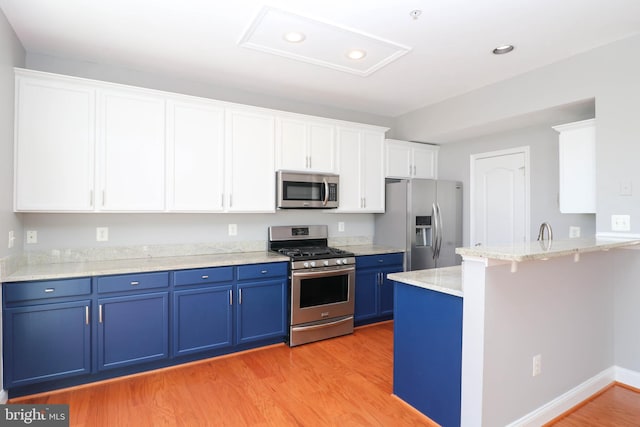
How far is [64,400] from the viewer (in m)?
2.37

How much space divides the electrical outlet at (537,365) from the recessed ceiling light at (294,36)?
9.02ft

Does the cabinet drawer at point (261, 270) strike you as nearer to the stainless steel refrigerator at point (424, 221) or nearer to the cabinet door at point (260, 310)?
the cabinet door at point (260, 310)

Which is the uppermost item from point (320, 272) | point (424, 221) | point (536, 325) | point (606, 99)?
point (606, 99)

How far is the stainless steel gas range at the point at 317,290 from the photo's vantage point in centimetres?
330

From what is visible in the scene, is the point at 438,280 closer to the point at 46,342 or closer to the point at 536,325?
the point at 536,325

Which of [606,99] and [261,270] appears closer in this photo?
[606,99]

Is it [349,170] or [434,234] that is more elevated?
[349,170]

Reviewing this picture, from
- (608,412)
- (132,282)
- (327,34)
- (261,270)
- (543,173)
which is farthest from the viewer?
(543,173)

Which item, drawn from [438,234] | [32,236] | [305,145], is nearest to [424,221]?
[438,234]

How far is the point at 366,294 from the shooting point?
12.7ft

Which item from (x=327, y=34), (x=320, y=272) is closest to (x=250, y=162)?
(x=320, y=272)

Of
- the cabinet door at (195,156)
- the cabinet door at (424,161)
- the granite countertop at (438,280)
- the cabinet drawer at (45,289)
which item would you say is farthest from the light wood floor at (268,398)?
the cabinet door at (424,161)

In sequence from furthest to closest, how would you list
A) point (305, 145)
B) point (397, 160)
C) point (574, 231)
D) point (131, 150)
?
point (397, 160), point (305, 145), point (574, 231), point (131, 150)

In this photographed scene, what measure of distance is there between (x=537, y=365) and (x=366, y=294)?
6.39ft
